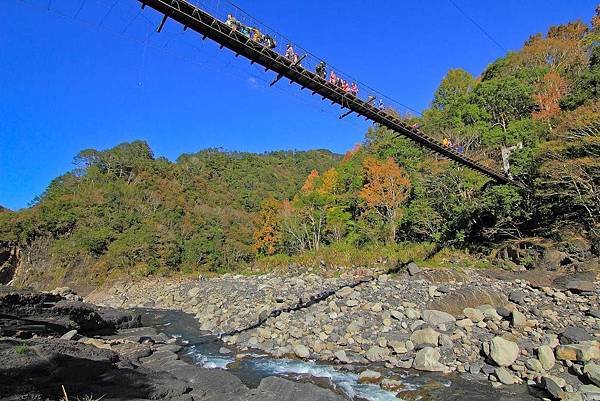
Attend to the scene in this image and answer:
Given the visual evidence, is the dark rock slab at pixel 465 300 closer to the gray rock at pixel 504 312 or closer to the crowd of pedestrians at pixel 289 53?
the gray rock at pixel 504 312

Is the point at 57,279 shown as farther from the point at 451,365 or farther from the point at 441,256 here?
the point at 451,365

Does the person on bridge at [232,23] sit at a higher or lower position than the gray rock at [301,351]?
higher

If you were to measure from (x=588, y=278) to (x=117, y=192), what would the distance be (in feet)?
177

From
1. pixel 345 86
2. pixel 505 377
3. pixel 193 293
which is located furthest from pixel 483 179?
pixel 193 293

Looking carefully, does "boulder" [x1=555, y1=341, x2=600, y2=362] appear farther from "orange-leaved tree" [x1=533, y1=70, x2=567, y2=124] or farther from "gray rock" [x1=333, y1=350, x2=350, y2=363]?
"orange-leaved tree" [x1=533, y1=70, x2=567, y2=124]

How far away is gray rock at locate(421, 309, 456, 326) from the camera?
532 inches

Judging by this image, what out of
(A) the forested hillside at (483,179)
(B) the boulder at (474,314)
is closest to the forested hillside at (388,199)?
(A) the forested hillside at (483,179)

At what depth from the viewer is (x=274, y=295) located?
21125mm

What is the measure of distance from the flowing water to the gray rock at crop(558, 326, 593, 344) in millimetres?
3186

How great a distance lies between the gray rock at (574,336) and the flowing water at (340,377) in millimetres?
3186

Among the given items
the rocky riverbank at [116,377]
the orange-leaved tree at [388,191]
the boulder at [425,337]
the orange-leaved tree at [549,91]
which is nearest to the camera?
the rocky riverbank at [116,377]

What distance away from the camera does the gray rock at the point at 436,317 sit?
44.3ft

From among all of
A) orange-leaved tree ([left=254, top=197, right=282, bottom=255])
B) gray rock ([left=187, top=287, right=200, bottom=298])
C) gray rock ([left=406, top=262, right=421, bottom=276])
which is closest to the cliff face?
orange-leaved tree ([left=254, top=197, right=282, bottom=255])

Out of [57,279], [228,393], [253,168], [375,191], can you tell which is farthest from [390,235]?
[253,168]
